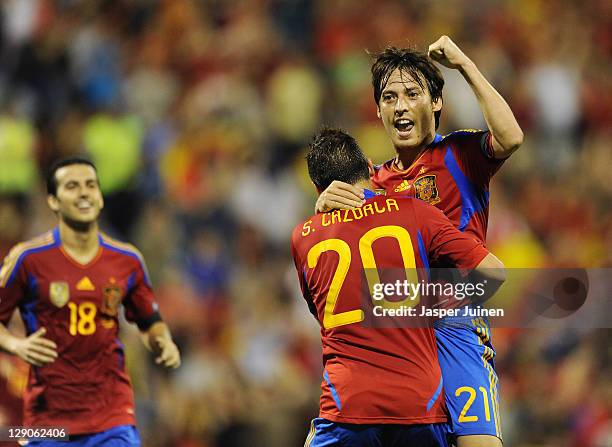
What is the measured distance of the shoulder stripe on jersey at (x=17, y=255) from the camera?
Result: 6.45 meters

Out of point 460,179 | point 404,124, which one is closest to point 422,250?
point 460,179

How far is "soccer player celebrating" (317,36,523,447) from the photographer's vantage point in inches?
196

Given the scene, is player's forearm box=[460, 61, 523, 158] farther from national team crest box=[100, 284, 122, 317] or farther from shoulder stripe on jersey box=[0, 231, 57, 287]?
shoulder stripe on jersey box=[0, 231, 57, 287]

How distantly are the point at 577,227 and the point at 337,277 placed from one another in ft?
23.1

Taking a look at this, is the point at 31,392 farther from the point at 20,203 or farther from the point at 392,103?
the point at 20,203

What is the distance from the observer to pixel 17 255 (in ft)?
21.4

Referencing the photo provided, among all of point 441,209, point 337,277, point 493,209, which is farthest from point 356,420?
point 493,209

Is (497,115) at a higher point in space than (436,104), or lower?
lower

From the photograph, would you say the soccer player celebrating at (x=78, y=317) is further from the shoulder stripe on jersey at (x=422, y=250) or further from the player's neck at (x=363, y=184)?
the shoulder stripe on jersey at (x=422, y=250)

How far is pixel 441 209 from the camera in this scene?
527 centimetres

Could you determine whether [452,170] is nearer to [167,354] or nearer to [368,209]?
[368,209]

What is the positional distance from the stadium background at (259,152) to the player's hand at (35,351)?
9.50 ft

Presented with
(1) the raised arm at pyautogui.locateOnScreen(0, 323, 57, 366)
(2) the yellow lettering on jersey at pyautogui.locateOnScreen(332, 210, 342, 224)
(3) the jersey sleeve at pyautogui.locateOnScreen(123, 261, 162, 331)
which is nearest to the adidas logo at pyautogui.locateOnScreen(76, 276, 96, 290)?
(3) the jersey sleeve at pyautogui.locateOnScreen(123, 261, 162, 331)

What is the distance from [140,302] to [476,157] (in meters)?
2.52
